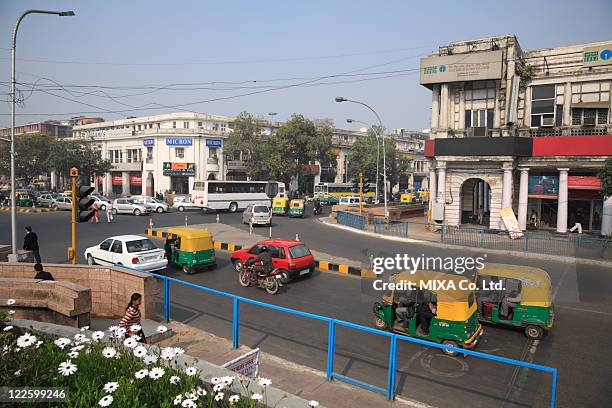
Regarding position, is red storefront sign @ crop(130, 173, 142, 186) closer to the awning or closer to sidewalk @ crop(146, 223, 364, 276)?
sidewalk @ crop(146, 223, 364, 276)

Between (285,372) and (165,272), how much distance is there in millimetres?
9748

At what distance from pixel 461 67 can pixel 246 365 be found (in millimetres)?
27837

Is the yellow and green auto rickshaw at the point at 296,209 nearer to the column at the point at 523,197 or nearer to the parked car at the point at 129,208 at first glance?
the parked car at the point at 129,208

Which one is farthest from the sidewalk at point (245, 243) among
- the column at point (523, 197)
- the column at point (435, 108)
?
the column at point (523, 197)

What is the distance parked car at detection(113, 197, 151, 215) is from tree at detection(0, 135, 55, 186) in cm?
2617

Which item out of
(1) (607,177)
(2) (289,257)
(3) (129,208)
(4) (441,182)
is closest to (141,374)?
(2) (289,257)

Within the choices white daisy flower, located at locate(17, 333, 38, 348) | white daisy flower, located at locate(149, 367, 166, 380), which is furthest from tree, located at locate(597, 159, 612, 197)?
white daisy flower, located at locate(17, 333, 38, 348)

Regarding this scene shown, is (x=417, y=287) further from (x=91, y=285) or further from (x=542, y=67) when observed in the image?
(x=542, y=67)

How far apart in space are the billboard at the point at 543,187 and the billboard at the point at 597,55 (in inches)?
278

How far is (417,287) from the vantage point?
31.0ft

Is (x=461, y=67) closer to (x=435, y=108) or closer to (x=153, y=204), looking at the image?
(x=435, y=108)

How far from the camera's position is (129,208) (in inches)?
1490

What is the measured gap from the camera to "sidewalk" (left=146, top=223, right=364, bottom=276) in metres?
17.1

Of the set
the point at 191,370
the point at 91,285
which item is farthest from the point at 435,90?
the point at 191,370
